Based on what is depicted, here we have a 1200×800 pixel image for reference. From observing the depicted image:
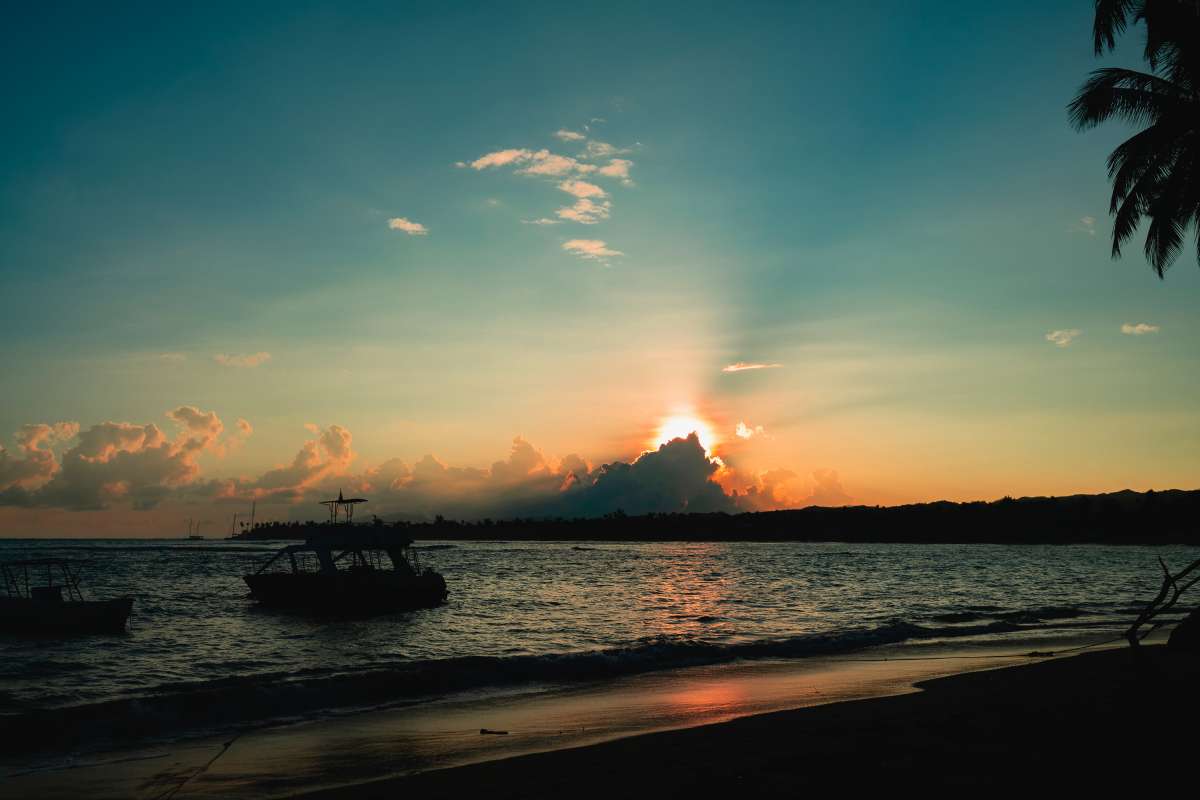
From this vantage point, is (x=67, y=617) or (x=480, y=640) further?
(x=67, y=617)

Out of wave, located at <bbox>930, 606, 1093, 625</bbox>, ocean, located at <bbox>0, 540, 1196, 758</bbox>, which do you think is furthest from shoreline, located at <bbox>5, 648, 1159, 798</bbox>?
wave, located at <bbox>930, 606, 1093, 625</bbox>

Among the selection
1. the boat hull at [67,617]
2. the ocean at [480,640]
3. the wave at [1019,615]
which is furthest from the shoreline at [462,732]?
the boat hull at [67,617]

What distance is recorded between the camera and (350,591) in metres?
41.7

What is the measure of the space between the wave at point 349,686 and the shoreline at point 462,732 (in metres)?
1.40

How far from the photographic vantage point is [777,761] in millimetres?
10086

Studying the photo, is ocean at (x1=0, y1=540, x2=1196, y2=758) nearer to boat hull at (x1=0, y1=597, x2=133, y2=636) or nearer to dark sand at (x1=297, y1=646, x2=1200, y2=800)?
boat hull at (x1=0, y1=597, x2=133, y2=636)

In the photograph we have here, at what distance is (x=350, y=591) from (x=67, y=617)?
1234 centimetres

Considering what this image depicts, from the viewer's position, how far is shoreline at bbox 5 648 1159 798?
11039 mm

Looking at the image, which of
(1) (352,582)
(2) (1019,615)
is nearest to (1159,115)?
(2) (1019,615)

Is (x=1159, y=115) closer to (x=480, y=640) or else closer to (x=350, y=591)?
(x=480, y=640)

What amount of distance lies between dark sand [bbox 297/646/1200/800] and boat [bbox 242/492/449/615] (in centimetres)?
3164

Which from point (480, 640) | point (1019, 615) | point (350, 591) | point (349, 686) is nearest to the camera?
point (349, 686)

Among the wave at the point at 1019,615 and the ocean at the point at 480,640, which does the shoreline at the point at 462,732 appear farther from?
the wave at the point at 1019,615

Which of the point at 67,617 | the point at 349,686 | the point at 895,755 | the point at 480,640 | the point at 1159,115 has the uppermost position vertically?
the point at 1159,115
